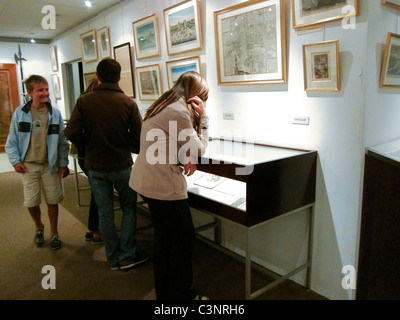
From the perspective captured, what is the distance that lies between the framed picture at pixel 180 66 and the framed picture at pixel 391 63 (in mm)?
1528

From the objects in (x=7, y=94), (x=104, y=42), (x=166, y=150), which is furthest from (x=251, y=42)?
(x=7, y=94)

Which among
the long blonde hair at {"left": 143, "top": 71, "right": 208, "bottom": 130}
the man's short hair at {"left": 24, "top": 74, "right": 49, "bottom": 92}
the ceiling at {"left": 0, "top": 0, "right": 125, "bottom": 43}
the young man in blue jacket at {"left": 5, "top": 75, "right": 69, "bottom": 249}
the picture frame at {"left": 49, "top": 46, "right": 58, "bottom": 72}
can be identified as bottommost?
the young man in blue jacket at {"left": 5, "top": 75, "right": 69, "bottom": 249}

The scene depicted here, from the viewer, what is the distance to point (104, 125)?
7.68ft

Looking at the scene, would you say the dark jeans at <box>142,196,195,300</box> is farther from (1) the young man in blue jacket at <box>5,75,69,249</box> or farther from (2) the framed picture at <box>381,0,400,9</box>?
(2) the framed picture at <box>381,0,400,9</box>

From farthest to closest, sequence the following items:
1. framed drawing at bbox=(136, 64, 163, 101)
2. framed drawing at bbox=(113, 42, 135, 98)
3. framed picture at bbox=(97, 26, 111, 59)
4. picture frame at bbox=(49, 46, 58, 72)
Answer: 1. picture frame at bbox=(49, 46, 58, 72)
2. framed picture at bbox=(97, 26, 111, 59)
3. framed drawing at bbox=(113, 42, 135, 98)
4. framed drawing at bbox=(136, 64, 163, 101)

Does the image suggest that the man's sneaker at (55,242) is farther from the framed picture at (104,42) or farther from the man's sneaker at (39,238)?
the framed picture at (104,42)

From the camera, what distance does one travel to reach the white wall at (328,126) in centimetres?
189

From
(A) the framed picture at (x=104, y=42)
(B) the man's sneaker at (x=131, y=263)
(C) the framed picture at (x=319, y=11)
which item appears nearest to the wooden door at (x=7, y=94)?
(A) the framed picture at (x=104, y=42)

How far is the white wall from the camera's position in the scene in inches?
74.5

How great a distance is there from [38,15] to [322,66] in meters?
4.42

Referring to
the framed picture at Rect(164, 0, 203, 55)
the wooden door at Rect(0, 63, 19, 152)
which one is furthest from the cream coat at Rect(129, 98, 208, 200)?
the wooden door at Rect(0, 63, 19, 152)

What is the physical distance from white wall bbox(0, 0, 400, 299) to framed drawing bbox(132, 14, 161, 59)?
0.80 meters
